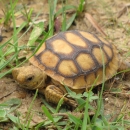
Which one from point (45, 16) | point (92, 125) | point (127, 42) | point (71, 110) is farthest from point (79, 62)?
point (45, 16)

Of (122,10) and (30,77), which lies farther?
(122,10)

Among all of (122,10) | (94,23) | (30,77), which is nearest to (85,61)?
(30,77)

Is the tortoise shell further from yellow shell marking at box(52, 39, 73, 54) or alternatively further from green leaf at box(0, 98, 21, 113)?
green leaf at box(0, 98, 21, 113)

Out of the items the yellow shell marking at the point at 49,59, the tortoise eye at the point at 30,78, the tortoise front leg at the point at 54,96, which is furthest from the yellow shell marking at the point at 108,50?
the tortoise eye at the point at 30,78

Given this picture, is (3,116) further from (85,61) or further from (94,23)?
(94,23)

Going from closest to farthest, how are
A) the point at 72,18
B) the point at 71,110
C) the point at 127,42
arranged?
the point at 71,110, the point at 127,42, the point at 72,18

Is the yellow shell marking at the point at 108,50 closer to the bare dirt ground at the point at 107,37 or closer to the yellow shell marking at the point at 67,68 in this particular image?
the bare dirt ground at the point at 107,37

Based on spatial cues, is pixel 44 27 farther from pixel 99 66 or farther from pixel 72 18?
pixel 99 66
